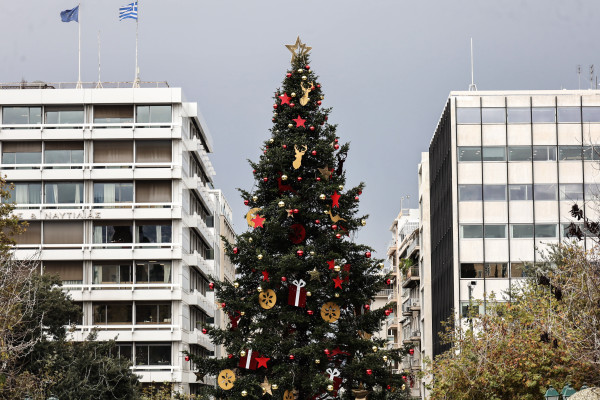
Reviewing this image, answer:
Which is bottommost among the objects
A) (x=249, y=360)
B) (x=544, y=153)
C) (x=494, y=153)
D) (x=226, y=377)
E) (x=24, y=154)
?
(x=226, y=377)

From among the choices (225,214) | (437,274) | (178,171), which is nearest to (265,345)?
(178,171)

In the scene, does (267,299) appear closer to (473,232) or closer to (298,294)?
(298,294)

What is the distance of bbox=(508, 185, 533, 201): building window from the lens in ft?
282

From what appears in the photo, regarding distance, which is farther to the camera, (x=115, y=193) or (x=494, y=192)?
(x=494, y=192)

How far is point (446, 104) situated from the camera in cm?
9088

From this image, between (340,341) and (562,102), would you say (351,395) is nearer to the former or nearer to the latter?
(340,341)

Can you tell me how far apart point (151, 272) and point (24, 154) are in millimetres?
13863

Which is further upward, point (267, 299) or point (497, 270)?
point (497, 270)

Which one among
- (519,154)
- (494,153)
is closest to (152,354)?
(494,153)

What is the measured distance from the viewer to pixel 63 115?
85312 mm

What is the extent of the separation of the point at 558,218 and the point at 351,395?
47598 millimetres

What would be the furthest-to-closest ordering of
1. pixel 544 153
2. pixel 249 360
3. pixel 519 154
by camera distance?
pixel 519 154 → pixel 544 153 → pixel 249 360

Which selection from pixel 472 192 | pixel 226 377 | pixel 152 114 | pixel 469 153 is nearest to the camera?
pixel 226 377

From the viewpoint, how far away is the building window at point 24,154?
280 feet
